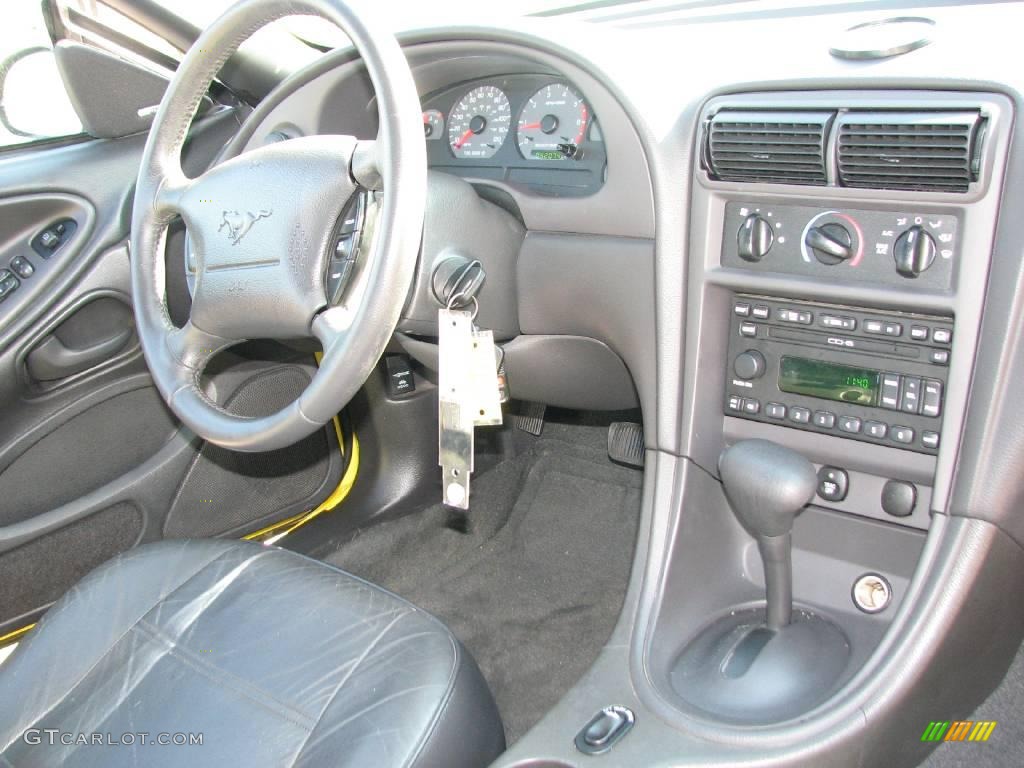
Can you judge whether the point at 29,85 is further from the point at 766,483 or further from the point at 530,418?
the point at 766,483

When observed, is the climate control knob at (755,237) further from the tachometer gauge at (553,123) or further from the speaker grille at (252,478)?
the speaker grille at (252,478)

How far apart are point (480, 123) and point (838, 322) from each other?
74cm

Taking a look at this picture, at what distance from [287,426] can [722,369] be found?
615 millimetres

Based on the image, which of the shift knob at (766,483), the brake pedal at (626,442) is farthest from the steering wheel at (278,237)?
the brake pedal at (626,442)

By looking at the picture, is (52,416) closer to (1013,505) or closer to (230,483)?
(230,483)

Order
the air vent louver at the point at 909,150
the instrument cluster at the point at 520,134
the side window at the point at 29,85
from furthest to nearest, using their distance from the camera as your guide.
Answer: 1. the side window at the point at 29,85
2. the instrument cluster at the point at 520,134
3. the air vent louver at the point at 909,150

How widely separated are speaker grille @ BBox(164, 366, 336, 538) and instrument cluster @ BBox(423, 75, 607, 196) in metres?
0.64

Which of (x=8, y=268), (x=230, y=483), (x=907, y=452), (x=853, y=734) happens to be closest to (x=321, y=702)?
(x=853, y=734)

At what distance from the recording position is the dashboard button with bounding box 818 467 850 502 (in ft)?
4.18

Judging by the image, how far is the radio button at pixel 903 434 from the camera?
1164 mm

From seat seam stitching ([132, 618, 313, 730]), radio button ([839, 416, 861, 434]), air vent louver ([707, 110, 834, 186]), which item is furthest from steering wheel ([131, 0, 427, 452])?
radio button ([839, 416, 861, 434])

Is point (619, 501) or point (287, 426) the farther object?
point (619, 501)

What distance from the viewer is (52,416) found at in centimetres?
172

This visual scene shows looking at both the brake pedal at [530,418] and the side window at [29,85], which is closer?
the side window at [29,85]
